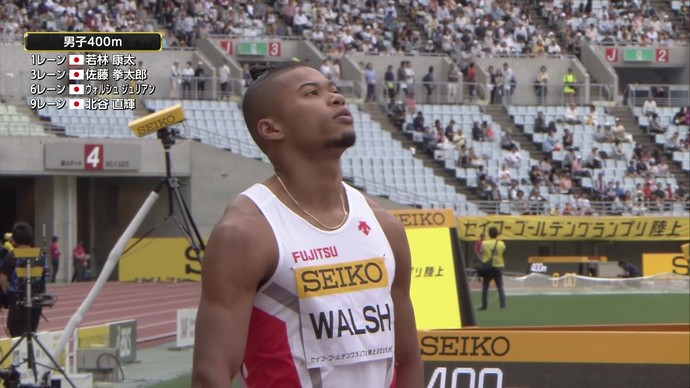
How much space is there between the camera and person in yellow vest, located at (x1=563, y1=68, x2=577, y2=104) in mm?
40125

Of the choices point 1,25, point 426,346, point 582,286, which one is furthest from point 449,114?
point 426,346

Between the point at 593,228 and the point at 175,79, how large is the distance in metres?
11.1

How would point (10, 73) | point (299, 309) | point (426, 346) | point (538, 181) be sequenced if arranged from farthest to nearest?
point (538, 181)
point (10, 73)
point (426, 346)
point (299, 309)

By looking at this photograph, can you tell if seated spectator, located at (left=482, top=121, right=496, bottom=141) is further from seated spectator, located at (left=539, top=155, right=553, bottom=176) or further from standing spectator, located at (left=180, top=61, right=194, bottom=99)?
standing spectator, located at (left=180, top=61, right=194, bottom=99)

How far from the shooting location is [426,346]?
746cm

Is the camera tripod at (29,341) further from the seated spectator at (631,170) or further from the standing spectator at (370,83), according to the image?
the seated spectator at (631,170)

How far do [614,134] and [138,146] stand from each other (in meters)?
14.5

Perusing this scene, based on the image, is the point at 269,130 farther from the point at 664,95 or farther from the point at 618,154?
the point at 664,95

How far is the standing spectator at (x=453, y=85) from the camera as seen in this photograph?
39000mm

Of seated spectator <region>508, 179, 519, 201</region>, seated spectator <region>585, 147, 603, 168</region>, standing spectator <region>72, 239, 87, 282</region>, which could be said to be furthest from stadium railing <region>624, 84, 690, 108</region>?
standing spectator <region>72, 239, 87, 282</region>

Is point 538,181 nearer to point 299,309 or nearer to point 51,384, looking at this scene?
point 51,384

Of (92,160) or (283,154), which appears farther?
(92,160)

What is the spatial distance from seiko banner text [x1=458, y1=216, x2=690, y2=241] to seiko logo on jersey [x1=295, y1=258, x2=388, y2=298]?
3004 cm

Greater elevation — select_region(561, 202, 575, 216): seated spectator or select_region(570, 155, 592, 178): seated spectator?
select_region(570, 155, 592, 178): seated spectator
